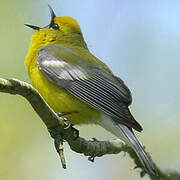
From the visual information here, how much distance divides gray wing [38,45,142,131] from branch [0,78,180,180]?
29cm

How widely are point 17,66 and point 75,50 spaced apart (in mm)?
611

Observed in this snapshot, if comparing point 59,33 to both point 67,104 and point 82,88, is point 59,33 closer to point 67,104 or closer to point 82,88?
point 82,88

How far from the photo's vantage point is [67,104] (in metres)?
3.82

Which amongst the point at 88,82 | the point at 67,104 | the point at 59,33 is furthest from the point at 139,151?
the point at 59,33

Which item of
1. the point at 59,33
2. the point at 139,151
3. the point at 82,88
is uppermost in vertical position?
the point at 59,33

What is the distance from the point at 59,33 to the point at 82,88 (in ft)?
3.50

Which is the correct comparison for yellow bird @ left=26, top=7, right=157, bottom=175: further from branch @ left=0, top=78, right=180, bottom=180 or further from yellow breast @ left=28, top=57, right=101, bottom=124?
branch @ left=0, top=78, right=180, bottom=180

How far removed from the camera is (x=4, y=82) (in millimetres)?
2471

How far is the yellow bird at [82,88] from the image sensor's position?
3689 millimetres

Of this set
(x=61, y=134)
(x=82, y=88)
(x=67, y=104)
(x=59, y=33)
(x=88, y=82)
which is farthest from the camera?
(x=59, y=33)

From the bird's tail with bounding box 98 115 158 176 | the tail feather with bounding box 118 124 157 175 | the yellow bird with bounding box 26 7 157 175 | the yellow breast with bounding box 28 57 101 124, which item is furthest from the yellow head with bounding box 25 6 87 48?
the tail feather with bounding box 118 124 157 175

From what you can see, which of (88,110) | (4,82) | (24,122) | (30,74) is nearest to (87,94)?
(88,110)

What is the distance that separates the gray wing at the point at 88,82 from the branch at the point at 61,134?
0.96 ft

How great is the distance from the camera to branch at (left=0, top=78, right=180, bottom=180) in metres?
2.57
